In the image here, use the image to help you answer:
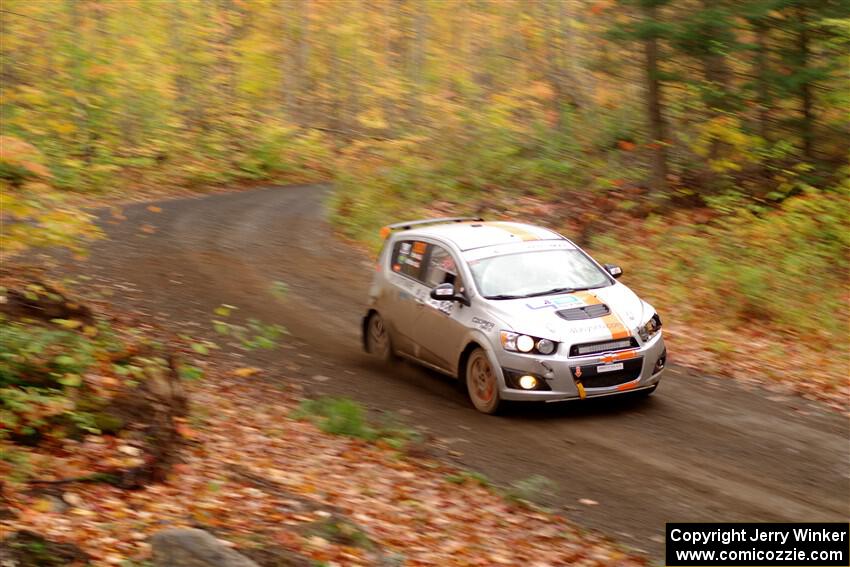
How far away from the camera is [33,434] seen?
849 cm

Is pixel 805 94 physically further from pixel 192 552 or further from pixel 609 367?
pixel 192 552

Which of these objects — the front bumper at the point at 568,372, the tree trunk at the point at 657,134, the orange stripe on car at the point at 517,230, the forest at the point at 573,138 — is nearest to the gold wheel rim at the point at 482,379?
the front bumper at the point at 568,372

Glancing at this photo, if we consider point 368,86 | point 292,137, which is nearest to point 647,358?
point 292,137

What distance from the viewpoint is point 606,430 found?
32.3 feet

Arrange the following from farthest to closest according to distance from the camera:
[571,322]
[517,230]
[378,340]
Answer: [378,340], [517,230], [571,322]

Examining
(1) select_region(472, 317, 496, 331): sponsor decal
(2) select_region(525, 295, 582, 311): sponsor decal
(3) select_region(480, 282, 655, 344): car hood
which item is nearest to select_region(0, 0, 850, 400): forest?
(3) select_region(480, 282, 655, 344): car hood

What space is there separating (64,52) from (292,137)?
21.7 m

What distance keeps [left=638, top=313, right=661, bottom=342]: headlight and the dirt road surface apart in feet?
2.66

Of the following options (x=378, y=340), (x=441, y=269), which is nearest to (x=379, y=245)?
(x=378, y=340)

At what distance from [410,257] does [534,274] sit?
185 cm

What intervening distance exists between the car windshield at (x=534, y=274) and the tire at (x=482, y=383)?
0.71 m

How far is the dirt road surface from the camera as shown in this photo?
798 cm

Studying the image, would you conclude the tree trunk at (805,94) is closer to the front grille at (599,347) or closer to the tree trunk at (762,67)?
the tree trunk at (762,67)

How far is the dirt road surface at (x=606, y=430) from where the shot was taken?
7977 millimetres
